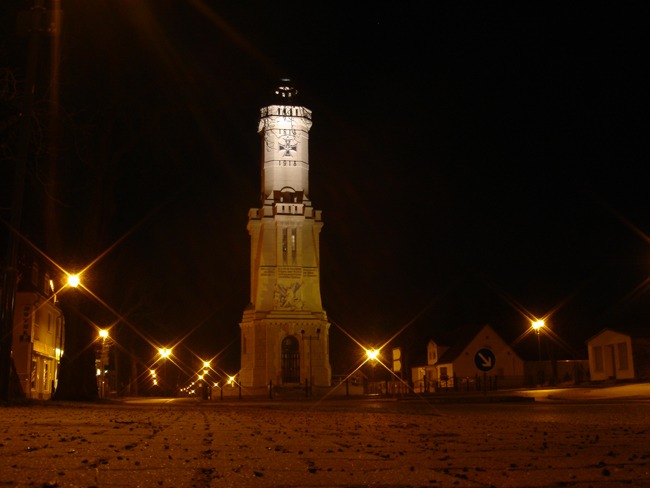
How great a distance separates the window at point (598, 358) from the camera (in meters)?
50.4

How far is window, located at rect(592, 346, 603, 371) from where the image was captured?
50353 mm

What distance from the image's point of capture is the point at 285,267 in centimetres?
6619

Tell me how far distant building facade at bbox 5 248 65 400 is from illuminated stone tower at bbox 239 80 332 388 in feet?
53.1

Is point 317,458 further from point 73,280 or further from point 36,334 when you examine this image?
point 36,334

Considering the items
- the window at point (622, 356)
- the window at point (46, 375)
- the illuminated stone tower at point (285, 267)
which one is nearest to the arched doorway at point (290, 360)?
the illuminated stone tower at point (285, 267)

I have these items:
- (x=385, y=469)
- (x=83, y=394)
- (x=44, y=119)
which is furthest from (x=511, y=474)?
(x=83, y=394)

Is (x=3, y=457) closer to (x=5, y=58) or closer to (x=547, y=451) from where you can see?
(x=547, y=451)

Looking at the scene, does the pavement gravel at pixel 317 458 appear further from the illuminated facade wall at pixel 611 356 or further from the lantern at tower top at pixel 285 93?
the lantern at tower top at pixel 285 93

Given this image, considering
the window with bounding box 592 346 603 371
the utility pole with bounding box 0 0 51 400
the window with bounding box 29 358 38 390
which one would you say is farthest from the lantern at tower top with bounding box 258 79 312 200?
the utility pole with bounding box 0 0 51 400

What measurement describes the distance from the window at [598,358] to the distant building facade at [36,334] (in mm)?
33125

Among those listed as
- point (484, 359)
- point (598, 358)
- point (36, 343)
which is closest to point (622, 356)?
point (598, 358)

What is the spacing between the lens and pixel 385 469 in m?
6.06

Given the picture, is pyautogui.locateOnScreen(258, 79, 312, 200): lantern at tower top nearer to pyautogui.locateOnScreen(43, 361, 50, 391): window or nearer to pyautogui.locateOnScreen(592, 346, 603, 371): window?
pyautogui.locateOnScreen(43, 361, 50, 391): window

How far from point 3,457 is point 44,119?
1401 centimetres
